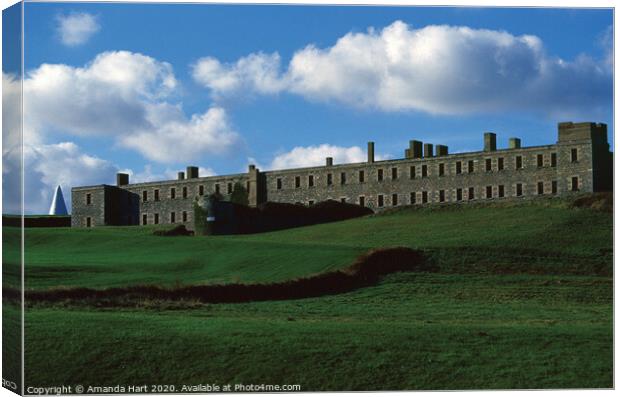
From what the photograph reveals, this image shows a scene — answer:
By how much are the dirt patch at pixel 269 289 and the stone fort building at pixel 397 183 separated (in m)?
28.4

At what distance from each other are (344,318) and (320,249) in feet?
→ 53.3

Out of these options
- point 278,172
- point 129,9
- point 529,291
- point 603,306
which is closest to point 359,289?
point 529,291

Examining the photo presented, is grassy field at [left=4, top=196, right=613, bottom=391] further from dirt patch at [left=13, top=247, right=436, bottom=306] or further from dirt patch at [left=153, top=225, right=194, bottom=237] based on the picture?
dirt patch at [left=153, top=225, right=194, bottom=237]

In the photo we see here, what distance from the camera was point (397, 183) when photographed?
82.6 m

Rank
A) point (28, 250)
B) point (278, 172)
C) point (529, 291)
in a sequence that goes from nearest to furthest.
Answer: point (28, 250), point (529, 291), point (278, 172)

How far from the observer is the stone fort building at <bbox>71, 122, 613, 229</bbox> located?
246ft

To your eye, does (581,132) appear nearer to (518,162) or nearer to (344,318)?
(518,162)

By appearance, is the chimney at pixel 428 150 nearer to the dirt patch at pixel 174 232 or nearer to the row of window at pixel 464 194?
the row of window at pixel 464 194

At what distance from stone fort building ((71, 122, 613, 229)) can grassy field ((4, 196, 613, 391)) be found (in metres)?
17.4

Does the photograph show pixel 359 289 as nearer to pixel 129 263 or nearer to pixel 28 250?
pixel 129 263

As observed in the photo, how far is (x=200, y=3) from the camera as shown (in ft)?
89.1

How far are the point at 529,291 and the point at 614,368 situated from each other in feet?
47.8

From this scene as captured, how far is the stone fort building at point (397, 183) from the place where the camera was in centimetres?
7506

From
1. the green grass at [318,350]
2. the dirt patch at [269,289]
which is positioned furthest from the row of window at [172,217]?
the green grass at [318,350]
